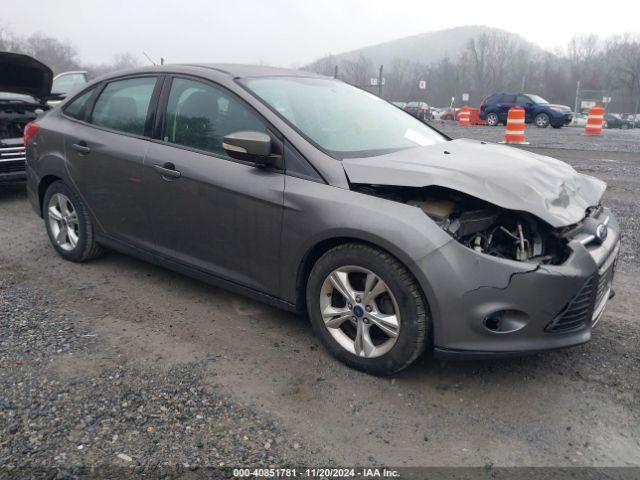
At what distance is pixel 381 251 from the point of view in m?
2.66

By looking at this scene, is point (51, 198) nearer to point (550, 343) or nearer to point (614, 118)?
point (550, 343)

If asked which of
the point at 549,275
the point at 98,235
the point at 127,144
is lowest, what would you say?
the point at 98,235

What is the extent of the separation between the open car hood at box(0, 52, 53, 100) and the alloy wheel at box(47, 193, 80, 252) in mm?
2760

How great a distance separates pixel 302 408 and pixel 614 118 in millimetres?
42843

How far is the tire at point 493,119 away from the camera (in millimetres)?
25094

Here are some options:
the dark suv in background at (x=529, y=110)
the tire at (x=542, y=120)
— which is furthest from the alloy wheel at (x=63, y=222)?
the tire at (x=542, y=120)

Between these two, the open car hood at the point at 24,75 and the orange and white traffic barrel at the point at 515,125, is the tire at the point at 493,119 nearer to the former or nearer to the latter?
the orange and white traffic barrel at the point at 515,125

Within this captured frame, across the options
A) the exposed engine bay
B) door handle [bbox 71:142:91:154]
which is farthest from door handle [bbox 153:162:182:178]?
the exposed engine bay

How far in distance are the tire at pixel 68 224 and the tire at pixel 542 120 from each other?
2192 centimetres

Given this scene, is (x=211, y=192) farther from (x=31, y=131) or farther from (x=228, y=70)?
(x=31, y=131)

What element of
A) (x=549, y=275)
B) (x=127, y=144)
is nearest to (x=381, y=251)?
(x=549, y=275)

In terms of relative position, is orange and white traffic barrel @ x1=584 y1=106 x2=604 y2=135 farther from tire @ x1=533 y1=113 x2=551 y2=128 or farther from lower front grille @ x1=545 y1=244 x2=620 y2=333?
lower front grille @ x1=545 y1=244 x2=620 y2=333

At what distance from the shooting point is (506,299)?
2.44 metres

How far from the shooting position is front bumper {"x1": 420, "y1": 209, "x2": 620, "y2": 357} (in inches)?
95.6
